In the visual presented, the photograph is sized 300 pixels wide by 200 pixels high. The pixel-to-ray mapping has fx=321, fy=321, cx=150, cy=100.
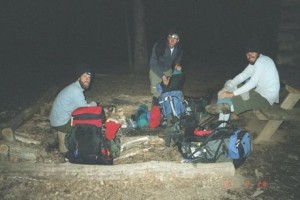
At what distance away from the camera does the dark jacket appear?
27.6 feet

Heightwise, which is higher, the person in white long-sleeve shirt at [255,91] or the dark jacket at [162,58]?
the dark jacket at [162,58]

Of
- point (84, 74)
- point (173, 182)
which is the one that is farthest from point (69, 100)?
point (173, 182)

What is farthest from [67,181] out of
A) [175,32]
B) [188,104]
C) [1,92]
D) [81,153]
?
[1,92]

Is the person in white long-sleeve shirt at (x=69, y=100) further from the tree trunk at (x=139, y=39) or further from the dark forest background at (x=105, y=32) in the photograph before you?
the tree trunk at (x=139, y=39)

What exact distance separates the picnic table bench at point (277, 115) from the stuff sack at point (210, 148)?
1.10 meters

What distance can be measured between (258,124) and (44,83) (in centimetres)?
756

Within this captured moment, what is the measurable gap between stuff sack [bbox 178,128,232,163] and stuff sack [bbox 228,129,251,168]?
88 mm

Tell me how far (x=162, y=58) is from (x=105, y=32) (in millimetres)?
14308

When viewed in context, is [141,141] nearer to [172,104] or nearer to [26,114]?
[172,104]

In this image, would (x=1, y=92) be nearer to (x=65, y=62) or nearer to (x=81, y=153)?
(x=65, y=62)

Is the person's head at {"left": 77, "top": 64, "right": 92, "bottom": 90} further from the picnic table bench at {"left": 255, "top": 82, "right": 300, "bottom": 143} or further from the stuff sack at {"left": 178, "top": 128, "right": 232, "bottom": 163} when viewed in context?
the picnic table bench at {"left": 255, "top": 82, "right": 300, "bottom": 143}

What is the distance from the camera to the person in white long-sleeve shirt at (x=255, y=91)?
261 inches

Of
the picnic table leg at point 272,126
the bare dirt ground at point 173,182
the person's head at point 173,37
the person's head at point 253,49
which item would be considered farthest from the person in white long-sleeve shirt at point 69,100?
the picnic table leg at point 272,126

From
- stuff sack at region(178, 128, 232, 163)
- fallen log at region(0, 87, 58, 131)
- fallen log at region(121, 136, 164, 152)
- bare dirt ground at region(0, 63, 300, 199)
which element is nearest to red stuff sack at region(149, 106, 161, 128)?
bare dirt ground at region(0, 63, 300, 199)
